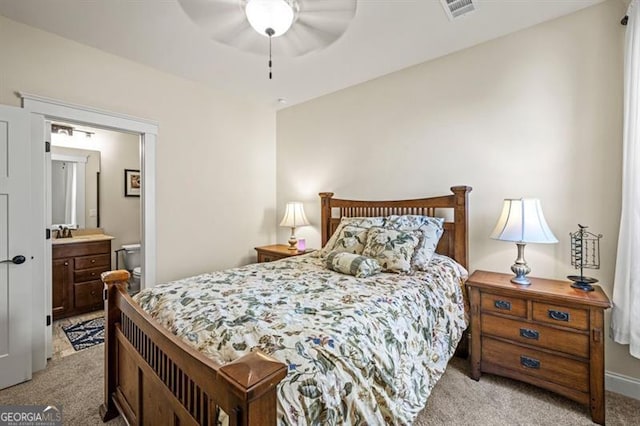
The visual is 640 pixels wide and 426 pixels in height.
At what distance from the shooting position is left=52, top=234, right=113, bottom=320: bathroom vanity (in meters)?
3.42

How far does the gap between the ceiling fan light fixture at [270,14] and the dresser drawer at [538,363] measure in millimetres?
2602

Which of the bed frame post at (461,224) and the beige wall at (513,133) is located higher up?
the beige wall at (513,133)

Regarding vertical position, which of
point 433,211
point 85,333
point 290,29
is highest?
point 290,29

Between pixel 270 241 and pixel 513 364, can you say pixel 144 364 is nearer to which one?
pixel 513 364

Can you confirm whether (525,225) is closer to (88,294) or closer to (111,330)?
(111,330)

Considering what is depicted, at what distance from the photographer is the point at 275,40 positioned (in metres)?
2.44

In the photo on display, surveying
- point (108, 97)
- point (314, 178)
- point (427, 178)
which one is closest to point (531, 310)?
point (427, 178)

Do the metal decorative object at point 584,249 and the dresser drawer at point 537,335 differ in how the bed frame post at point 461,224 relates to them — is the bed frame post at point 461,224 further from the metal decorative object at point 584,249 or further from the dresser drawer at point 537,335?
the metal decorative object at point 584,249

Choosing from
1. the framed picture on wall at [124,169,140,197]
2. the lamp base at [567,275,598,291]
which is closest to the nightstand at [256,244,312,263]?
the framed picture on wall at [124,169,140,197]

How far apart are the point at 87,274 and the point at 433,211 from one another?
13.5ft

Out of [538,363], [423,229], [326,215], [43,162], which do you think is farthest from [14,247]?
[538,363]

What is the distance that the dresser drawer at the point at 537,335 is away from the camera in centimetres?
182

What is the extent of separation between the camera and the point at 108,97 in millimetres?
2734

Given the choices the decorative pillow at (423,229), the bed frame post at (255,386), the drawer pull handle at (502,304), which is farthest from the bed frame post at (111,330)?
the drawer pull handle at (502,304)
